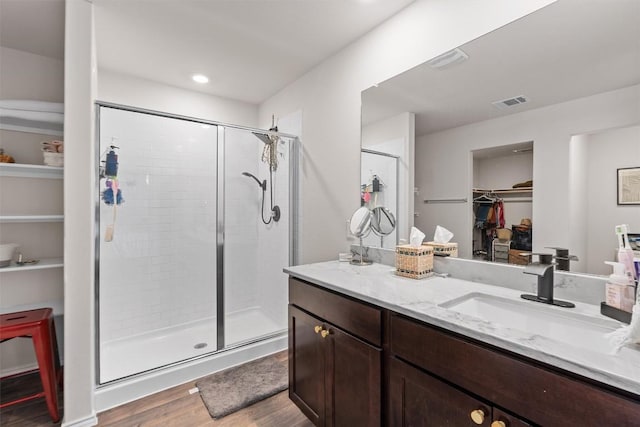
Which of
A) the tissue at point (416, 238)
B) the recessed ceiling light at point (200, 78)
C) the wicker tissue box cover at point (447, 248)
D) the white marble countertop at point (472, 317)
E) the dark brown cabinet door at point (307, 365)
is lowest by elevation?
the dark brown cabinet door at point (307, 365)

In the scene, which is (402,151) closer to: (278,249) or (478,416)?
(478,416)

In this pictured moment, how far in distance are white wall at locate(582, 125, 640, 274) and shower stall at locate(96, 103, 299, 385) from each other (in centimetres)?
205

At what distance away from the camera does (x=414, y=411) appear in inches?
38.9

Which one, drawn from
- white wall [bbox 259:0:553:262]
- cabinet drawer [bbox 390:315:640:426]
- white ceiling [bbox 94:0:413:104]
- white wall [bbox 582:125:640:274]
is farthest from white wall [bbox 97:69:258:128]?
white wall [bbox 582:125:640:274]

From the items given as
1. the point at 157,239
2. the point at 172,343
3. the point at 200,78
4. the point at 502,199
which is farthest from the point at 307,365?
the point at 200,78

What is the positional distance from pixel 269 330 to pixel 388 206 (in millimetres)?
1665

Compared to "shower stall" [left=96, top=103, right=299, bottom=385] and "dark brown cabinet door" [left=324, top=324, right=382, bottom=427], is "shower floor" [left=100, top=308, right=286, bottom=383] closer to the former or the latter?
"shower stall" [left=96, top=103, right=299, bottom=385]

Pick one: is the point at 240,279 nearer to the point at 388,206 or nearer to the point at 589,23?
the point at 388,206

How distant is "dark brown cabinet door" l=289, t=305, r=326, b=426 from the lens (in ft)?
4.67

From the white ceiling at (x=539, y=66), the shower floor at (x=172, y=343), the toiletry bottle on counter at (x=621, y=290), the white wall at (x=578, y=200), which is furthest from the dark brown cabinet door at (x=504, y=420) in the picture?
the shower floor at (x=172, y=343)

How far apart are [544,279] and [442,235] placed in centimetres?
54

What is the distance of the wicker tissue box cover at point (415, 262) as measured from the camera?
146 centimetres

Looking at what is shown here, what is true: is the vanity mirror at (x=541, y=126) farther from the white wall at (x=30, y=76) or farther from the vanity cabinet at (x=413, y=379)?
the white wall at (x=30, y=76)

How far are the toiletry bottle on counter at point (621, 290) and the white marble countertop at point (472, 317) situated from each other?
6cm
